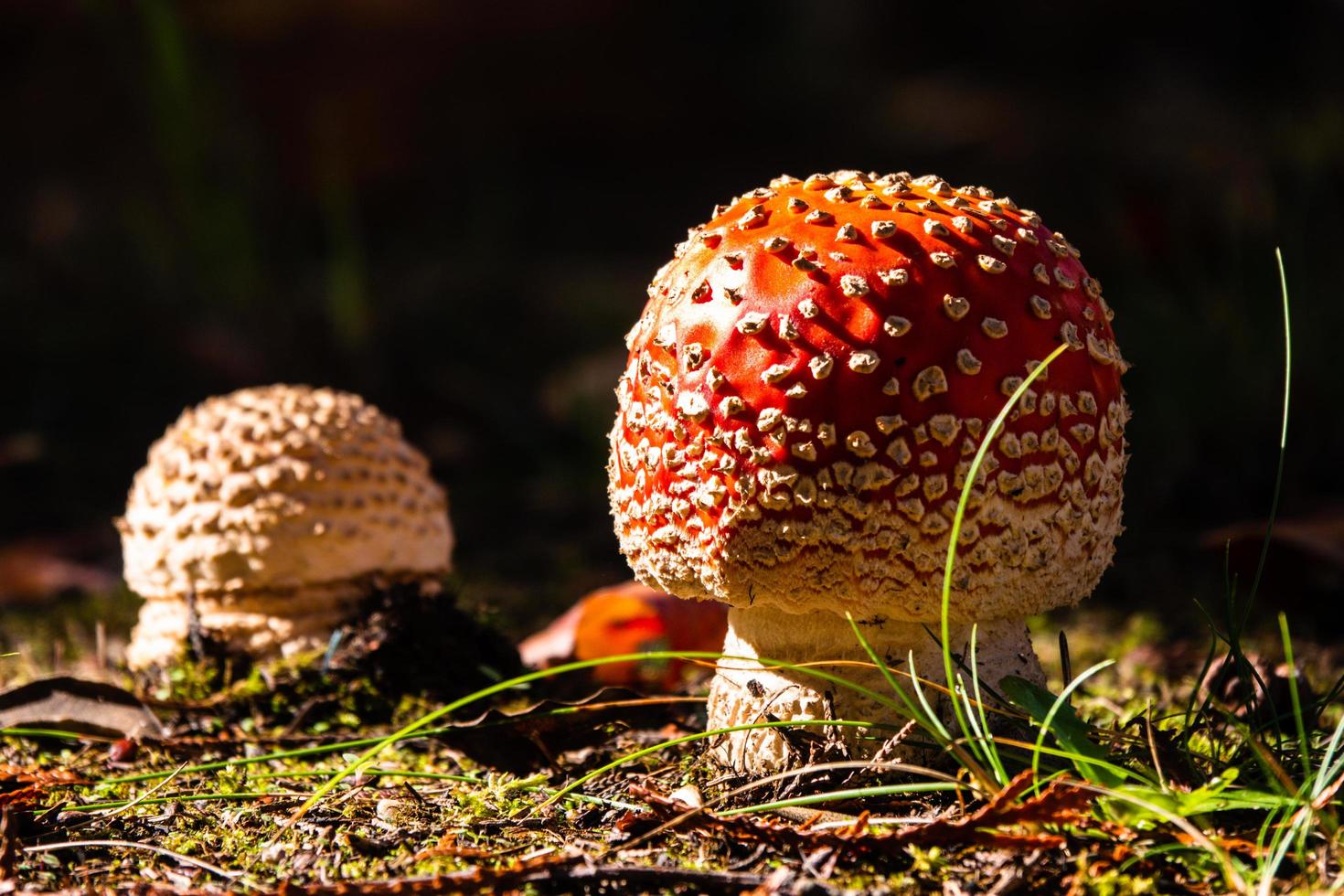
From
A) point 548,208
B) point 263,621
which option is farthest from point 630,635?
point 548,208

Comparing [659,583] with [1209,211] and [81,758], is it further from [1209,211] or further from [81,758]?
[1209,211]

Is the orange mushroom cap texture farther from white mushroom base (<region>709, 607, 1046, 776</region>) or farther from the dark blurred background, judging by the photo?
the dark blurred background

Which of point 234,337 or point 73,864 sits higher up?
point 234,337

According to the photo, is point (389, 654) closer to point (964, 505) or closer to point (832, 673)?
point (832, 673)

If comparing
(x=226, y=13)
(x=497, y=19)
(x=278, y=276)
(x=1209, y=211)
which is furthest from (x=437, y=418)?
(x=497, y=19)

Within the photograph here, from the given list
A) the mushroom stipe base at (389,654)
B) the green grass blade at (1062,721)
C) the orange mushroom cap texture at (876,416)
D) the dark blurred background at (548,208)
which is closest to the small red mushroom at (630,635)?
the mushroom stipe base at (389,654)

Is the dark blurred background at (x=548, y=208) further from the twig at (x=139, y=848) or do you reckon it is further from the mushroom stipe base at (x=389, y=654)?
the twig at (x=139, y=848)

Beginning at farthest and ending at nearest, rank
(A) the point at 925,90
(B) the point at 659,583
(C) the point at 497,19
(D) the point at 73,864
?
(A) the point at 925,90 < (C) the point at 497,19 < (B) the point at 659,583 < (D) the point at 73,864

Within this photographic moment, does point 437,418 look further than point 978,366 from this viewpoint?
Yes
